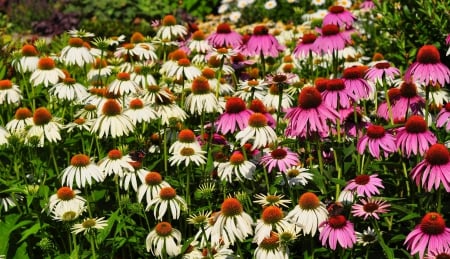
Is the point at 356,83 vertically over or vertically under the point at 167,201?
over

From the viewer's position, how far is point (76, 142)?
4949 mm

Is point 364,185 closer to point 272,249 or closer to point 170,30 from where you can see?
point 272,249

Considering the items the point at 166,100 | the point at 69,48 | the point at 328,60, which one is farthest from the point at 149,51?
the point at 328,60

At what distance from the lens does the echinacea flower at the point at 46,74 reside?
5012 mm

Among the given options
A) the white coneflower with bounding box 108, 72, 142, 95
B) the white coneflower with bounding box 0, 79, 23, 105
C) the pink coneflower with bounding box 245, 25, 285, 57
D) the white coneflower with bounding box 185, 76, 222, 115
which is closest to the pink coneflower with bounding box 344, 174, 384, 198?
the white coneflower with bounding box 185, 76, 222, 115

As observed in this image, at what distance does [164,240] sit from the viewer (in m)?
3.53

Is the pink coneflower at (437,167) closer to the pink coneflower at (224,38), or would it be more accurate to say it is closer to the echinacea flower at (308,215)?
the echinacea flower at (308,215)

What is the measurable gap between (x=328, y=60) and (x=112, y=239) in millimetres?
3012

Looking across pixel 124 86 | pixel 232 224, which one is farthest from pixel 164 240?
pixel 124 86

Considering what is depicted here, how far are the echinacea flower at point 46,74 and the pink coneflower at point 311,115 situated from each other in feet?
7.09

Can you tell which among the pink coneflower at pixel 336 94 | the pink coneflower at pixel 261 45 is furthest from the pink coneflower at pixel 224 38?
the pink coneflower at pixel 336 94

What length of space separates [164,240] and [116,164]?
64 cm

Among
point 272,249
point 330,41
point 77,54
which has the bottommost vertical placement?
point 272,249

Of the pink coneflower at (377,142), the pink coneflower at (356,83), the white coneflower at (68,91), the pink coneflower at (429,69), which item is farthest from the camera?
the white coneflower at (68,91)
